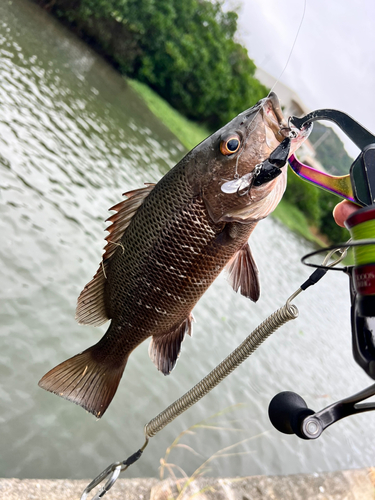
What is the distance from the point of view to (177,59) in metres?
22.7

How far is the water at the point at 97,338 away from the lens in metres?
3.55


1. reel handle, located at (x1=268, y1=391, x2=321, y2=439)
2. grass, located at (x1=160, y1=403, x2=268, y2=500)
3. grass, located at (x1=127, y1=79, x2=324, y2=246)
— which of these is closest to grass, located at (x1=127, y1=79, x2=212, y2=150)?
grass, located at (x1=127, y1=79, x2=324, y2=246)

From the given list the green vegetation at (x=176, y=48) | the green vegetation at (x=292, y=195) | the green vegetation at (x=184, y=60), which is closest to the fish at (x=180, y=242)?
the green vegetation at (x=292, y=195)

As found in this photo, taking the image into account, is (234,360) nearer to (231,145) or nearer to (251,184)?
(251,184)

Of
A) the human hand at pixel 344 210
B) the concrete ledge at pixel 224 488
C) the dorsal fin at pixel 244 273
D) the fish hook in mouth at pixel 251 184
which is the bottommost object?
the concrete ledge at pixel 224 488

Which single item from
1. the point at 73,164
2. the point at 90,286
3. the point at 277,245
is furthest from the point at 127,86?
the point at 90,286

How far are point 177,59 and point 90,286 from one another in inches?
936

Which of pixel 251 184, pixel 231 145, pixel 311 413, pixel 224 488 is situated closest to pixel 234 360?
pixel 311 413

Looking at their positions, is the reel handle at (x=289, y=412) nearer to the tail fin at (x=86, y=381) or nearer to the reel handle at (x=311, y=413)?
the reel handle at (x=311, y=413)

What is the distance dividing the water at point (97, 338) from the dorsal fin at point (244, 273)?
2540 mm

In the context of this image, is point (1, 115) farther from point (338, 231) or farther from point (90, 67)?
point (338, 231)

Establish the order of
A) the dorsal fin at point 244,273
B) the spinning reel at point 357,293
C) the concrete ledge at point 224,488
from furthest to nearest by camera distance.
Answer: the concrete ledge at point 224,488 < the dorsal fin at point 244,273 < the spinning reel at point 357,293

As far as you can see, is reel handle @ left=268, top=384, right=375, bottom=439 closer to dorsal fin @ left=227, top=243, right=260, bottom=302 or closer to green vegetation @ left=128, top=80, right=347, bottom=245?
dorsal fin @ left=227, top=243, right=260, bottom=302

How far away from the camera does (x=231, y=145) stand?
1.56 metres
